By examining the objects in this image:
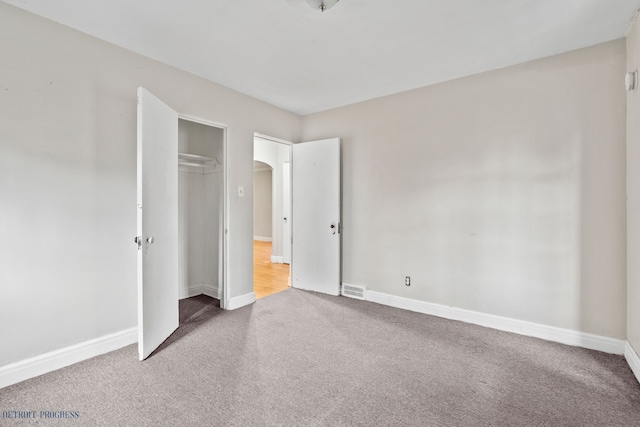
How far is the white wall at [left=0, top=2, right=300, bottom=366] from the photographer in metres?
2.02

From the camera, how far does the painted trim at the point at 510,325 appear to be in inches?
97.7

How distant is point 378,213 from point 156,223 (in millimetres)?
2432

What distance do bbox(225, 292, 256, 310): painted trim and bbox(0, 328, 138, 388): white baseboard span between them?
1.00 metres

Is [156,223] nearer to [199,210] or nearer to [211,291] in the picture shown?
[199,210]

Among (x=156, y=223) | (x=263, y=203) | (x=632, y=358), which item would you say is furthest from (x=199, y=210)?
(x=263, y=203)

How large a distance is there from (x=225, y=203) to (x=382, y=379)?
7.81ft

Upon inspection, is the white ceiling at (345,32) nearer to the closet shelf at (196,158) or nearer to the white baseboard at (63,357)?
the closet shelf at (196,158)

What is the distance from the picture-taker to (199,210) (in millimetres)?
3977

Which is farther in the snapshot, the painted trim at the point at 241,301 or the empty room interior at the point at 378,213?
the painted trim at the point at 241,301

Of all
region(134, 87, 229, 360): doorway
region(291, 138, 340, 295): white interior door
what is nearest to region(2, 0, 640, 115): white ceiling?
region(134, 87, 229, 360): doorway

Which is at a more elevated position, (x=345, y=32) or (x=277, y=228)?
(x=345, y=32)

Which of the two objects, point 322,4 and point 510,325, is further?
point 510,325

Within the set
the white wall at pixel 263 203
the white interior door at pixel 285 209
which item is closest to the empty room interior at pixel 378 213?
the white interior door at pixel 285 209

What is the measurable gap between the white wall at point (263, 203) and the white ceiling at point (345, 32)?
688 centimetres
